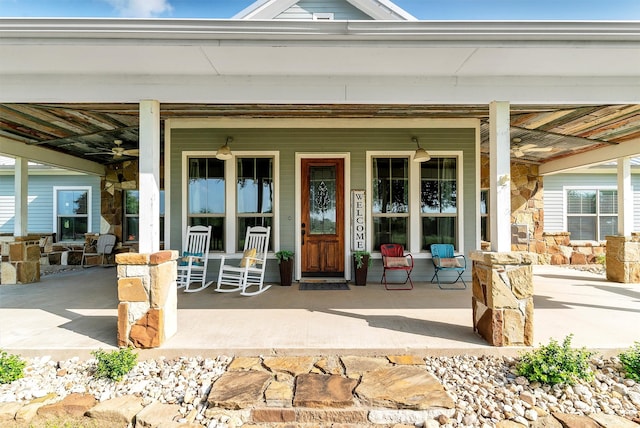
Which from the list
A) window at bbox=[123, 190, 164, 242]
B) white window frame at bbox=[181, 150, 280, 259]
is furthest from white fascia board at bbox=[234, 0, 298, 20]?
window at bbox=[123, 190, 164, 242]

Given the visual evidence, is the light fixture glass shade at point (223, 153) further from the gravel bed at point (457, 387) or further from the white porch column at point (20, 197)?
the white porch column at point (20, 197)

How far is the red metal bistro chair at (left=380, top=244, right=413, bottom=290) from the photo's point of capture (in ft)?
16.8

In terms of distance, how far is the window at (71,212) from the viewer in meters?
8.73

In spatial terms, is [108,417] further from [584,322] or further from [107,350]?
[584,322]

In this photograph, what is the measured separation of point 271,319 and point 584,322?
3093 mm

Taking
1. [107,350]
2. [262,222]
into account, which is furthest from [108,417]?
[262,222]

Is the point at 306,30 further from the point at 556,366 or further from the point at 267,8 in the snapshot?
the point at 267,8

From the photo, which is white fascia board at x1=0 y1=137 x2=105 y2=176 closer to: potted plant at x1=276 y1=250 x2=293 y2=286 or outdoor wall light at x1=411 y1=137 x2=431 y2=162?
potted plant at x1=276 y1=250 x2=293 y2=286

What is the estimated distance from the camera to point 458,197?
566cm

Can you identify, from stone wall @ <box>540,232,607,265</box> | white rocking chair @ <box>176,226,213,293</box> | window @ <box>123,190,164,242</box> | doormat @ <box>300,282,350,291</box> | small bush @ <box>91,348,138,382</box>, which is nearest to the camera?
small bush @ <box>91,348,138,382</box>

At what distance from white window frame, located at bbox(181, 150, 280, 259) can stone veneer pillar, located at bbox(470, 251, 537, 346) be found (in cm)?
334

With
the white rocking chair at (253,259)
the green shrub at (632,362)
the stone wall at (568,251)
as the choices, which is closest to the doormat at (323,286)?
the white rocking chair at (253,259)

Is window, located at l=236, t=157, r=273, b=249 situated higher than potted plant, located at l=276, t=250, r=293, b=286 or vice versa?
window, located at l=236, t=157, r=273, b=249

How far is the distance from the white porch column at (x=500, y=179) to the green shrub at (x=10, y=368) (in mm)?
3864
